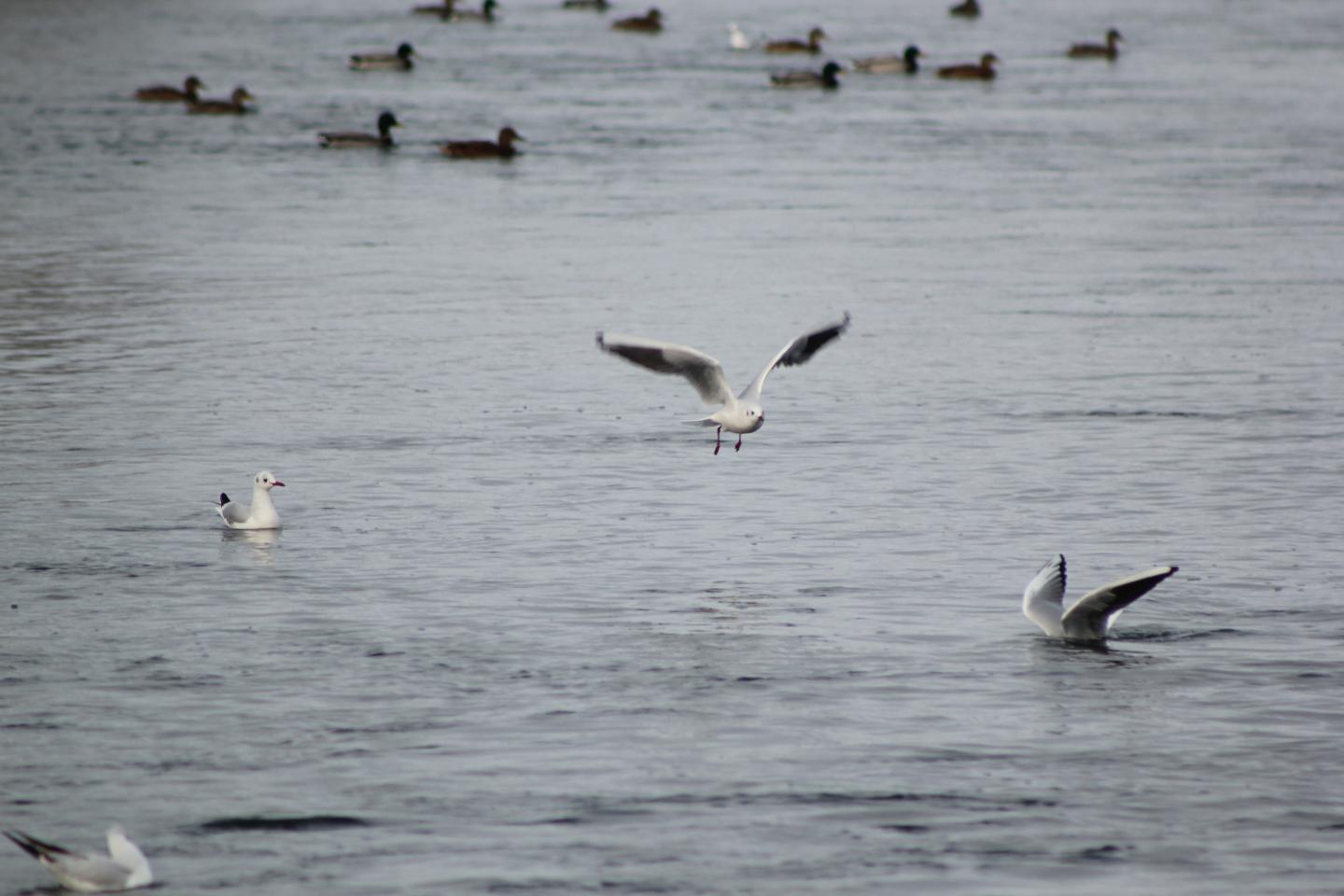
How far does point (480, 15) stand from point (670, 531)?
254ft

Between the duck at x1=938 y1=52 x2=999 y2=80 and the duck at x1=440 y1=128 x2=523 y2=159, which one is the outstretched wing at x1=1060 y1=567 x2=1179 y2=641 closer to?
the duck at x1=440 y1=128 x2=523 y2=159

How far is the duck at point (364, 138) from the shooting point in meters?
41.6

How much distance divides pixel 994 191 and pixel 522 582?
74.9ft

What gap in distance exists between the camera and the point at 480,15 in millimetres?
90688

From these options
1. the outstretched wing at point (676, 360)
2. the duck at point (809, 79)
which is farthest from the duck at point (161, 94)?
the outstretched wing at point (676, 360)

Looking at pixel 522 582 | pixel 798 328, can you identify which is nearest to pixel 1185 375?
pixel 798 328

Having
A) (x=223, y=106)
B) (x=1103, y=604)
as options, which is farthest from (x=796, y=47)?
(x=1103, y=604)

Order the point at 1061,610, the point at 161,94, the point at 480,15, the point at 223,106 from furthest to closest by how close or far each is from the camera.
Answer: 1. the point at 480,15
2. the point at 161,94
3. the point at 223,106
4. the point at 1061,610

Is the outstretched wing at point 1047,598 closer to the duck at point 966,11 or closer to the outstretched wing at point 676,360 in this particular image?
the outstretched wing at point 676,360

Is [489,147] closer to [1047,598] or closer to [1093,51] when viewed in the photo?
[1047,598]

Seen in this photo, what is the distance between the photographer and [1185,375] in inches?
847

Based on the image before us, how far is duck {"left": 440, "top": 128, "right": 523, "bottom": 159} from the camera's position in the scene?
39562 mm

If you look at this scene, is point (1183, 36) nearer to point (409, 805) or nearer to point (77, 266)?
point (77, 266)

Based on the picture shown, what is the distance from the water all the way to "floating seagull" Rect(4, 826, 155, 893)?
1.20ft
